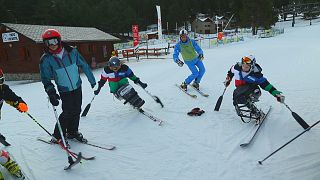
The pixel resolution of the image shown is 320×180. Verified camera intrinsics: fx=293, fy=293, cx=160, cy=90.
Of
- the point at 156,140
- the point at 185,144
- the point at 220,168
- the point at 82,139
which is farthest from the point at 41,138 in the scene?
the point at 220,168

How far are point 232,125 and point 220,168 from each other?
2055 mm

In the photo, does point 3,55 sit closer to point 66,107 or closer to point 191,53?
point 191,53

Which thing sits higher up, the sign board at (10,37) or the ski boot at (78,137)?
the sign board at (10,37)

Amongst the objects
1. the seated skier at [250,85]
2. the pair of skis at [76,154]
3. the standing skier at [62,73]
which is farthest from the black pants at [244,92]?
the standing skier at [62,73]

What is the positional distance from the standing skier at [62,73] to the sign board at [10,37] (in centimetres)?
1638

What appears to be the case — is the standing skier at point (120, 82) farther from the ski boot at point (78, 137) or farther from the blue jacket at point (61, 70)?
Result: the blue jacket at point (61, 70)

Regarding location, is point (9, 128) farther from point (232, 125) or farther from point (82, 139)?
point (232, 125)

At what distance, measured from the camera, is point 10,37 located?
19703 millimetres

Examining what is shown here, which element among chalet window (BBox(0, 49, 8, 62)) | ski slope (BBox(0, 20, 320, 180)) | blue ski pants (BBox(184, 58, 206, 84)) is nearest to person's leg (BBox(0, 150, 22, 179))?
ski slope (BBox(0, 20, 320, 180))

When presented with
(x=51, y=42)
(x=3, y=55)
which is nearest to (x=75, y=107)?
(x=51, y=42)

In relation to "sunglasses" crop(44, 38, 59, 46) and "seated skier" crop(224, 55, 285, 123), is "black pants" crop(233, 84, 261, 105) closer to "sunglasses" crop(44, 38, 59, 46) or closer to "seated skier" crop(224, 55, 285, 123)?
"seated skier" crop(224, 55, 285, 123)

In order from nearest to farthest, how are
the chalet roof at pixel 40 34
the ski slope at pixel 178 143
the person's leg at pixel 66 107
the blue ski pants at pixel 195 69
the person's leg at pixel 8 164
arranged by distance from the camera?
the person's leg at pixel 8 164, the ski slope at pixel 178 143, the person's leg at pixel 66 107, the blue ski pants at pixel 195 69, the chalet roof at pixel 40 34

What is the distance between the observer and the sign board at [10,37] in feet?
64.0

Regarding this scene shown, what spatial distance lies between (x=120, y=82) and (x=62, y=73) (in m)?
2.42
